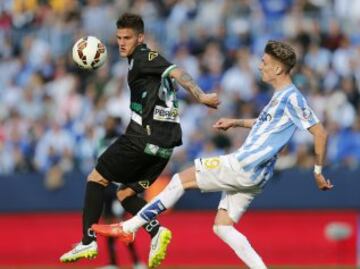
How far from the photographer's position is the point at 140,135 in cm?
1280

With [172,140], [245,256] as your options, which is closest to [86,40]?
Answer: [172,140]

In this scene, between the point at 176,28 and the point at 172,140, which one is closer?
the point at 172,140

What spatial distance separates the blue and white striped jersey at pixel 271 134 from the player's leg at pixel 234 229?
392 millimetres

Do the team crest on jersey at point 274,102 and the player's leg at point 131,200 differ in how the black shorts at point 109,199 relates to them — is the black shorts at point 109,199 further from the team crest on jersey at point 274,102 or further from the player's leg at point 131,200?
the team crest on jersey at point 274,102

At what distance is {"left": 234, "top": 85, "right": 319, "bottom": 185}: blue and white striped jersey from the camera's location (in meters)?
12.2

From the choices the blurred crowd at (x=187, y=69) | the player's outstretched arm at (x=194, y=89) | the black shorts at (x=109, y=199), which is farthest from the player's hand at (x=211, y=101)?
the blurred crowd at (x=187, y=69)

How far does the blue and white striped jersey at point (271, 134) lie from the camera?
39.9 feet

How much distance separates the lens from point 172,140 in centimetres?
1283

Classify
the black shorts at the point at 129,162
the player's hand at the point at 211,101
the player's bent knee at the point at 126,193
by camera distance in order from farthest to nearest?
1. the player's bent knee at the point at 126,193
2. the black shorts at the point at 129,162
3. the player's hand at the point at 211,101

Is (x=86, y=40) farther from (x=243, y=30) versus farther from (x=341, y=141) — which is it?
(x=243, y=30)

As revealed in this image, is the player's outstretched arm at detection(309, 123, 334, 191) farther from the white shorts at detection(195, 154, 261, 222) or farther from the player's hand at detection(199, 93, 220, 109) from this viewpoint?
the player's hand at detection(199, 93, 220, 109)

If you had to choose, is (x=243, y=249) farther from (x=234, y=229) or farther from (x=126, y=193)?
(x=126, y=193)

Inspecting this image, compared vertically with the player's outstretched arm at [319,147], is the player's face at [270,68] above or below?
above

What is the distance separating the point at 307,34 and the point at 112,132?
5578 mm
